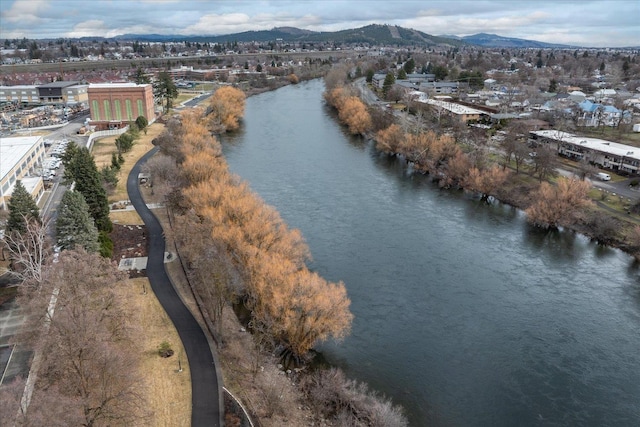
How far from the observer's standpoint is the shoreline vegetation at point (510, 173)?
23.3 m

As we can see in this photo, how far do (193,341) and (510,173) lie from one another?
76.4 ft

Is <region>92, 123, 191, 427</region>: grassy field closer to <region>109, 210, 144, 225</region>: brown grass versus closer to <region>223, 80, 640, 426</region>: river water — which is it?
<region>223, 80, 640, 426</region>: river water

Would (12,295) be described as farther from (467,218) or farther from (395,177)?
(395,177)

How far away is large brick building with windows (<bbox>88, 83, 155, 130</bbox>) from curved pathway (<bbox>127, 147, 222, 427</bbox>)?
25940 mm

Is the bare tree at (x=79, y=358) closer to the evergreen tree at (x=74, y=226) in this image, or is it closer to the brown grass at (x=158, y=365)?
the brown grass at (x=158, y=365)

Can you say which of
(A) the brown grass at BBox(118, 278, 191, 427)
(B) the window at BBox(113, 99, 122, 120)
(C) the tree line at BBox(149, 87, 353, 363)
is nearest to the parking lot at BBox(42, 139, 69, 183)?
(B) the window at BBox(113, 99, 122, 120)

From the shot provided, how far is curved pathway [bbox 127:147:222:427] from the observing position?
1166cm

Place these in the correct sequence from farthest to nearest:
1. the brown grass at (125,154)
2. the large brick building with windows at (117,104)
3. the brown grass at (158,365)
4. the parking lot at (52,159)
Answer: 1. the large brick building with windows at (117,104)
2. the parking lot at (52,159)
3. the brown grass at (125,154)
4. the brown grass at (158,365)

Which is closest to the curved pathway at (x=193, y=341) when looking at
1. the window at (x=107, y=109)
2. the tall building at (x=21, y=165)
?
the tall building at (x=21, y=165)

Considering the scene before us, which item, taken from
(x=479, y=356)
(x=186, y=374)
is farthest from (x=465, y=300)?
(x=186, y=374)

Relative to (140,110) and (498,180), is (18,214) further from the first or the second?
(140,110)

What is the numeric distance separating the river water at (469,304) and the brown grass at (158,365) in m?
4.54

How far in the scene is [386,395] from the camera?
13.0 meters

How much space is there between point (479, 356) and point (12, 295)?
50.9ft
